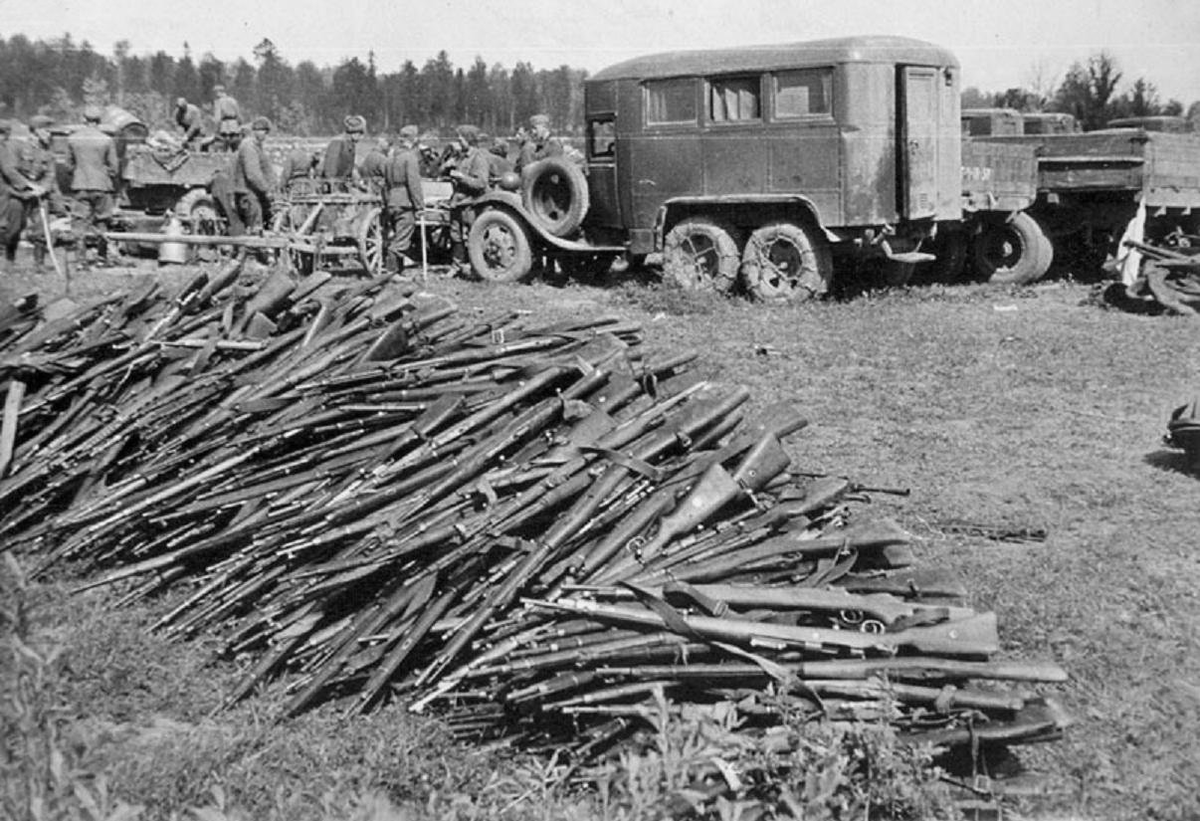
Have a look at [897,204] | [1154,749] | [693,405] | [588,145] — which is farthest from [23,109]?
[1154,749]

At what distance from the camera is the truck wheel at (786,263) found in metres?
14.5

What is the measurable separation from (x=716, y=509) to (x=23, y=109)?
29293 millimetres

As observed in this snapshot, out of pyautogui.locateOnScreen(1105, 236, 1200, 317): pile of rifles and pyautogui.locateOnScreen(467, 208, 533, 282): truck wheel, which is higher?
pyautogui.locateOnScreen(467, 208, 533, 282): truck wheel

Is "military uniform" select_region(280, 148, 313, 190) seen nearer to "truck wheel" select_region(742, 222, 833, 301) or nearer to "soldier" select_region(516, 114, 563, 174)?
"soldier" select_region(516, 114, 563, 174)

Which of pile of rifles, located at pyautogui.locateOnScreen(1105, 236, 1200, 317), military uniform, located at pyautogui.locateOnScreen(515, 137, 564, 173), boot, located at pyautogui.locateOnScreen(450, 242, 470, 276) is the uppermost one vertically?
military uniform, located at pyautogui.locateOnScreen(515, 137, 564, 173)

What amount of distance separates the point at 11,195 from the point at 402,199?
15.5ft

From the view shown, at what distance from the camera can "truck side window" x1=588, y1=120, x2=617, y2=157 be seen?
15875mm

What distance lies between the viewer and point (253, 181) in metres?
16.9

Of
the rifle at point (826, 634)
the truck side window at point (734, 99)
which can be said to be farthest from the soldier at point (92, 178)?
the rifle at point (826, 634)

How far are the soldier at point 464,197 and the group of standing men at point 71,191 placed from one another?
176 inches

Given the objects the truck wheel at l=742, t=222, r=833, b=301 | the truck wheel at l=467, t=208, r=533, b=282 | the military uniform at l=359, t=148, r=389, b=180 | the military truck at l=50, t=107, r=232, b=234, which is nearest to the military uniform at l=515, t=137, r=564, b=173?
the truck wheel at l=467, t=208, r=533, b=282

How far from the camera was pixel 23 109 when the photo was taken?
3059 cm

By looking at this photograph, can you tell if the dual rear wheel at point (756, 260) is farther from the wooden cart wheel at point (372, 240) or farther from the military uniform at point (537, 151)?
the wooden cart wheel at point (372, 240)

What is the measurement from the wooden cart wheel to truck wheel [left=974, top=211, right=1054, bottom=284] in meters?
7.27
